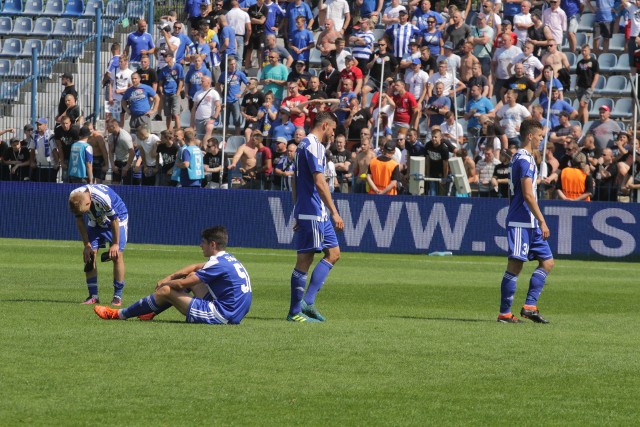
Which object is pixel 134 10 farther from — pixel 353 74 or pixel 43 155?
pixel 353 74

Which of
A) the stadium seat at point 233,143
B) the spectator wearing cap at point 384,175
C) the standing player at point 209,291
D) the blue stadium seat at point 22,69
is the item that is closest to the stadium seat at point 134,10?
the blue stadium seat at point 22,69

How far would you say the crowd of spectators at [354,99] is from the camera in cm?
2562

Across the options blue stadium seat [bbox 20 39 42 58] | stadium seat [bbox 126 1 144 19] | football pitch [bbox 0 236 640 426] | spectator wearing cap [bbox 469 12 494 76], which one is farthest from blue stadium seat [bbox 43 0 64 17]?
football pitch [bbox 0 236 640 426]

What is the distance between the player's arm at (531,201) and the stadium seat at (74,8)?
25014mm

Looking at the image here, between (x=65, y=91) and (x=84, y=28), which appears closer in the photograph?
(x=65, y=91)

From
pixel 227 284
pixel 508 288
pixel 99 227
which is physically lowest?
pixel 508 288

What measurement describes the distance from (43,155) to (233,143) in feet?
13.8

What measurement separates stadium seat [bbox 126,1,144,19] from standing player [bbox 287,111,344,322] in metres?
22.1

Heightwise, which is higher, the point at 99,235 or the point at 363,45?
the point at 363,45

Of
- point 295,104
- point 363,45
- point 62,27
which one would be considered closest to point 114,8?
point 62,27

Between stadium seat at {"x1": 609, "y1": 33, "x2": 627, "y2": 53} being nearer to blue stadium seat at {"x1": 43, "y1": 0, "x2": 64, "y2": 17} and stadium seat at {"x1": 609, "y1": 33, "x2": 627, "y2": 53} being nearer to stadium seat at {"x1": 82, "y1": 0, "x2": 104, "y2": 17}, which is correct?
stadium seat at {"x1": 82, "y1": 0, "x2": 104, "y2": 17}

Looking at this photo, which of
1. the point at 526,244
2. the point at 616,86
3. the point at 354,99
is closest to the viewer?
the point at 526,244

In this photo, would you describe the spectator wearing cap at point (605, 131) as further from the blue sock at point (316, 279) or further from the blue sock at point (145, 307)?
the blue sock at point (145, 307)

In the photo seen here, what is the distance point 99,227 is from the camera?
45.5 ft
